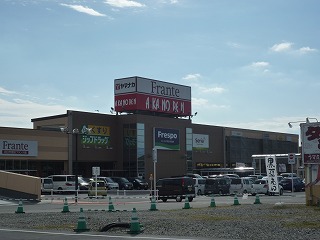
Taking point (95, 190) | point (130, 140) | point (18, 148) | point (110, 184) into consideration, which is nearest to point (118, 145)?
point (130, 140)

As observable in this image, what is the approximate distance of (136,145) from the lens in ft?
217

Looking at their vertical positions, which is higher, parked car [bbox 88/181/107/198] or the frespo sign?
the frespo sign

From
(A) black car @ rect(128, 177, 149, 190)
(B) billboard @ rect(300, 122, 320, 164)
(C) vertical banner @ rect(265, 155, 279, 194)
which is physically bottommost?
(A) black car @ rect(128, 177, 149, 190)

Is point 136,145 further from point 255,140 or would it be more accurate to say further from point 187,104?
point 255,140

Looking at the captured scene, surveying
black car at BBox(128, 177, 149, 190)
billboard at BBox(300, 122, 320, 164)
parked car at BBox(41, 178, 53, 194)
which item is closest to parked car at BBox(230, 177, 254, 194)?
black car at BBox(128, 177, 149, 190)

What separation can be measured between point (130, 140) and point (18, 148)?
16172mm

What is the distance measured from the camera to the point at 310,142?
26.0 metres

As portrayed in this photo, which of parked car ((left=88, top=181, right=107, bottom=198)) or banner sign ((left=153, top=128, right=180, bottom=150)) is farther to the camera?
banner sign ((left=153, top=128, right=180, bottom=150))

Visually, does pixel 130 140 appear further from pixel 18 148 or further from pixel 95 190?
pixel 95 190

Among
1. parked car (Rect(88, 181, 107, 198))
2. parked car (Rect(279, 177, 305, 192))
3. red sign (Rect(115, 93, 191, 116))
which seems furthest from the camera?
red sign (Rect(115, 93, 191, 116))

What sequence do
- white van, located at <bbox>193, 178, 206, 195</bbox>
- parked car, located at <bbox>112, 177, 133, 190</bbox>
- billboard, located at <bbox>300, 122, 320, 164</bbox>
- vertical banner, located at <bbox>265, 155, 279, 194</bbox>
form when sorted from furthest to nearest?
parked car, located at <bbox>112, 177, 133, 190</bbox>, white van, located at <bbox>193, 178, 206, 195</bbox>, vertical banner, located at <bbox>265, 155, 279, 194</bbox>, billboard, located at <bbox>300, 122, 320, 164</bbox>

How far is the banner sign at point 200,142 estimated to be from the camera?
76812 millimetres

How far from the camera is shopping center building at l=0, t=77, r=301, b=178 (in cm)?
5788

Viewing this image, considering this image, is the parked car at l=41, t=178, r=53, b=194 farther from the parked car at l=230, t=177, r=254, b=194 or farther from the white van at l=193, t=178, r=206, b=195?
the parked car at l=230, t=177, r=254, b=194
